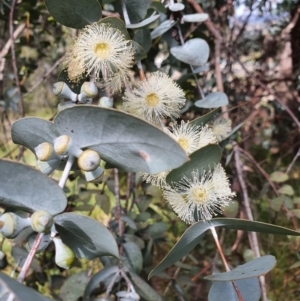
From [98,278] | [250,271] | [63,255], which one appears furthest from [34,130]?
[98,278]

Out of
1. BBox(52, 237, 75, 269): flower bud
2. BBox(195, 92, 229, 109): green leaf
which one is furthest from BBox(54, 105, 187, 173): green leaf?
BBox(195, 92, 229, 109): green leaf

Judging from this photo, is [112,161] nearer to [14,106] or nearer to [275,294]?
[14,106]

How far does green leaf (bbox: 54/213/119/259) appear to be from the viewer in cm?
47

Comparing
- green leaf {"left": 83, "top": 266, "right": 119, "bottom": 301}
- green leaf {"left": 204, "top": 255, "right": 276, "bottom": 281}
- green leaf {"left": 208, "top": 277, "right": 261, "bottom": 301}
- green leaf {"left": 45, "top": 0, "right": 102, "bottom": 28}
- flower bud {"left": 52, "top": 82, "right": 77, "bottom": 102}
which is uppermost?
→ green leaf {"left": 45, "top": 0, "right": 102, "bottom": 28}

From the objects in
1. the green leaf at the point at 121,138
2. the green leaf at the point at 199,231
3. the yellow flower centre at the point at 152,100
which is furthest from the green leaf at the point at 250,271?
the yellow flower centre at the point at 152,100

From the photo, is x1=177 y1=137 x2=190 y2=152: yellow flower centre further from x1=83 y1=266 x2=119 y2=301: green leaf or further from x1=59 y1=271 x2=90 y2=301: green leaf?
Result: x1=59 y1=271 x2=90 y2=301: green leaf

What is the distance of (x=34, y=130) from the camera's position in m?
0.47

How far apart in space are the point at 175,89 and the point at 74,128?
24cm

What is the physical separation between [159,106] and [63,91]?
13 centimetres

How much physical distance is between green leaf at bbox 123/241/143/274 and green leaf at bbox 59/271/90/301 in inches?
5.3

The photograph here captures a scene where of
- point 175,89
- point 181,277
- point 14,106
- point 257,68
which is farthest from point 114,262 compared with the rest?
point 257,68

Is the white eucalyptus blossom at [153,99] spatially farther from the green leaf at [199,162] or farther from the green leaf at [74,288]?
the green leaf at [74,288]

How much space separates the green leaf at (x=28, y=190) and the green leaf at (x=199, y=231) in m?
0.13

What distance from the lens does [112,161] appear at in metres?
0.47
